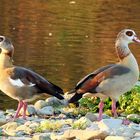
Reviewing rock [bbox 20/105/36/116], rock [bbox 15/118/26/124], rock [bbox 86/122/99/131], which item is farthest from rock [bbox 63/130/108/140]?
rock [bbox 20/105/36/116]

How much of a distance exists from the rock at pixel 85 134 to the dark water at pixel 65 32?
5678mm

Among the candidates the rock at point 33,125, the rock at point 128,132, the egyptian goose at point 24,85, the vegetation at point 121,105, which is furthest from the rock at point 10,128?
the vegetation at point 121,105

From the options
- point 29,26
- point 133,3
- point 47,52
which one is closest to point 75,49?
point 47,52

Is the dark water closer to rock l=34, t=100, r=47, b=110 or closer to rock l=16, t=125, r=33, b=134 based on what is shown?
rock l=34, t=100, r=47, b=110

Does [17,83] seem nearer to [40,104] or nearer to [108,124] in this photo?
[108,124]

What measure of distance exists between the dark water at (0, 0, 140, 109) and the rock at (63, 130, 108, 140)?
5.68m

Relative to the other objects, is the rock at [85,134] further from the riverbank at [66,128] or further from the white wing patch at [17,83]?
the white wing patch at [17,83]

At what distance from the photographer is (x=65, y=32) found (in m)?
28.0

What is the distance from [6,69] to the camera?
12.5 meters

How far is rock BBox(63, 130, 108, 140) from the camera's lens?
984cm

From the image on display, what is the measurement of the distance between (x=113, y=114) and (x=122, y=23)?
20.4 meters

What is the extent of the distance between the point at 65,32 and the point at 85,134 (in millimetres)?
18222

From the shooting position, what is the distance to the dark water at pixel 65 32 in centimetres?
2034

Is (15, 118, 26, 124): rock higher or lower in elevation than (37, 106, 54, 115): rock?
higher
